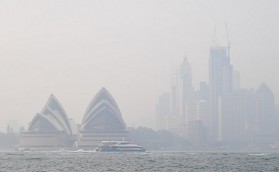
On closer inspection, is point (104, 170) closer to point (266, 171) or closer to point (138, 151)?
point (266, 171)

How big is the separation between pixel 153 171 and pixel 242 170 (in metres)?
9.35

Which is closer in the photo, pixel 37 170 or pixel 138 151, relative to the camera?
pixel 37 170

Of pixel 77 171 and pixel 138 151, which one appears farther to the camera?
pixel 138 151

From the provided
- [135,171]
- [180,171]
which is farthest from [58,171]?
[180,171]

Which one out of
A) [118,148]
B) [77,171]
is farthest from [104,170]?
[118,148]

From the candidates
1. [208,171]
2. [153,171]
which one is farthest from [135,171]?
[208,171]

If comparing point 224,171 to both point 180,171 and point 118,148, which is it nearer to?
point 180,171

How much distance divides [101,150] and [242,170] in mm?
102045

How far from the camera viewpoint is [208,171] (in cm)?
6962

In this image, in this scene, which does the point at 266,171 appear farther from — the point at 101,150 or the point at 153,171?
the point at 101,150

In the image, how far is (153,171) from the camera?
6888 centimetres

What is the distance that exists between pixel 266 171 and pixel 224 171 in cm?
410

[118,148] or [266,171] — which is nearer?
[266,171]

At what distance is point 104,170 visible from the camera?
2810 inches
